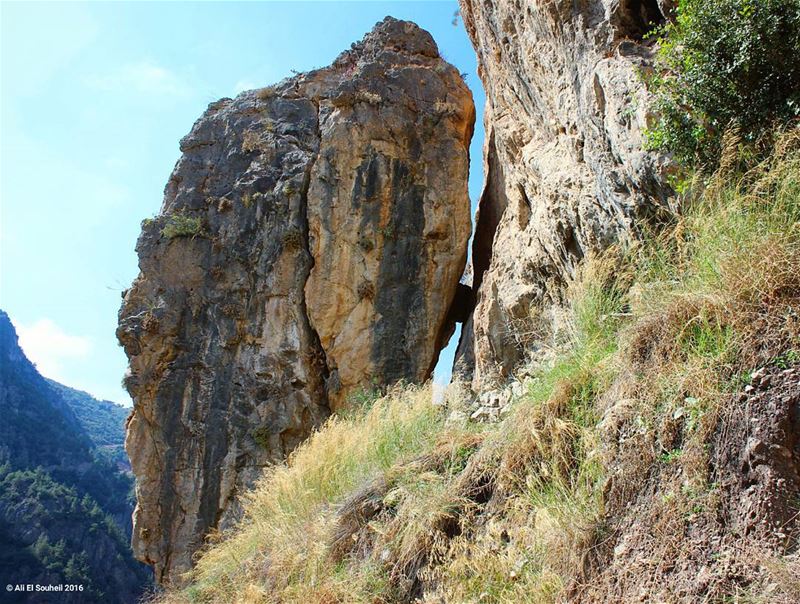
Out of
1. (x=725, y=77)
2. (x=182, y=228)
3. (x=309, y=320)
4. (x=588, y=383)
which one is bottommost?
(x=588, y=383)

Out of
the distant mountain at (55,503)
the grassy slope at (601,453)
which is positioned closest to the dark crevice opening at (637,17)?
the grassy slope at (601,453)

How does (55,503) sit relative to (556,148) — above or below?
below

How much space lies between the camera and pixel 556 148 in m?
6.76

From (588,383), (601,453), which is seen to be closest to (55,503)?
(588,383)

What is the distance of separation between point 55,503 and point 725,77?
5894cm

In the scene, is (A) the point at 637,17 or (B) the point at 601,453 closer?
(B) the point at 601,453

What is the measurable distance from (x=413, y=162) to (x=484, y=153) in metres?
1.41

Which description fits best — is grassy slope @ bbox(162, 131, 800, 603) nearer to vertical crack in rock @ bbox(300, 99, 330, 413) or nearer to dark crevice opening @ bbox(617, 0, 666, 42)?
dark crevice opening @ bbox(617, 0, 666, 42)

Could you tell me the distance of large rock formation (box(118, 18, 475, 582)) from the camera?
10.9 m

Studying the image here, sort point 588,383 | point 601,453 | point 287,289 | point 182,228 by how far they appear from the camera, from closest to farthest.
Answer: point 601,453, point 588,383, point 287,289, point 182,228

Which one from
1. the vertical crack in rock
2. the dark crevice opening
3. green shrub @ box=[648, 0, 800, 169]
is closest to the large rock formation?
the vertical crack in rock

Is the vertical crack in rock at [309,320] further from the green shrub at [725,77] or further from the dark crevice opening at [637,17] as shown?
the green shrub at [725,77]

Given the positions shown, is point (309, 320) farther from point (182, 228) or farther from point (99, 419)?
point (99, 419)

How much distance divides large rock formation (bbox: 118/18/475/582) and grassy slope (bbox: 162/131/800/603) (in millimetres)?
5148
